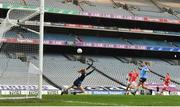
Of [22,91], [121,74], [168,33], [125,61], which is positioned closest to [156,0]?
[168,33]

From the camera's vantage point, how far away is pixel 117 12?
143 feet

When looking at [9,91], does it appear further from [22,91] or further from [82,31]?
[82,31]

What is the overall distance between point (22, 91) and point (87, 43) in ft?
43.8

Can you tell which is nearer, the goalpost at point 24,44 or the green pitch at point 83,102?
the green pitch at point 83,102

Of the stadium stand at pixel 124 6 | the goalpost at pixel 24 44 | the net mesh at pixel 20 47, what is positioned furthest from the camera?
the stadium stand at pixel 124 6

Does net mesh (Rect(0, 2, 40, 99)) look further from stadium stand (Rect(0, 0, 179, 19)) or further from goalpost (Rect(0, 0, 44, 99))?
stadium stand (Rect(0, 0, 179, 19))

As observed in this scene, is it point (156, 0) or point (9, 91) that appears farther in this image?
point (156, 0)

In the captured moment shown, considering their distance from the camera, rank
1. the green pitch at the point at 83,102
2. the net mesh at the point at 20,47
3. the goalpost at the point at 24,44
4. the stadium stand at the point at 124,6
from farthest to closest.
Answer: the stadium stand at the point at 124,6 → the net mesh at the point at 20,47 → the goalpost at the point at 24,44 → the green pitch at the point at 83,102

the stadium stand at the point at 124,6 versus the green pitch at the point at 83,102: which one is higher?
the green pitch at the point at 83,102

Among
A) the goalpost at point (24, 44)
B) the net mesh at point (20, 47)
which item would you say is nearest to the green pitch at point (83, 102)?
the goalpost at point (24, 44)

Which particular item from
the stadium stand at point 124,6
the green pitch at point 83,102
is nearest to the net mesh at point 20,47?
the green pitch at point 83,102

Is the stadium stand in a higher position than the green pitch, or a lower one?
lower

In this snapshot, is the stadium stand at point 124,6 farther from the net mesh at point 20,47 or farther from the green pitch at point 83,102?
the green pitch at point 83,102

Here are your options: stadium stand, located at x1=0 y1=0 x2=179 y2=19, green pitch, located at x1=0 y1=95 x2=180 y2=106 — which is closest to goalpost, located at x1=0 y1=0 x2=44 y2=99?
green pitch, located at x1=0 y1=95 x2=180 y2=106
